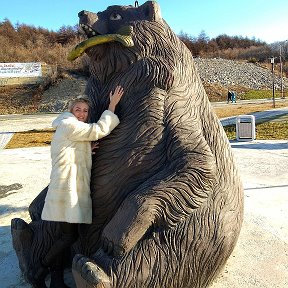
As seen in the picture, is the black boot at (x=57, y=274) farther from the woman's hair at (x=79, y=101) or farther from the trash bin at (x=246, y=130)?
the trash bin at (x=246, y=130)

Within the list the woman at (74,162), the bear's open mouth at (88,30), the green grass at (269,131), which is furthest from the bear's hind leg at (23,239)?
the green grass at (269,131)

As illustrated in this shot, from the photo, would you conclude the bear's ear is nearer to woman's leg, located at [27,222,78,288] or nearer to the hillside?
woman's leg, located at [27,222,78,288]

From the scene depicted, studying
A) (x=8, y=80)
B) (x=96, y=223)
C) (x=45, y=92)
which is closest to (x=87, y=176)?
(x=96, y=223)

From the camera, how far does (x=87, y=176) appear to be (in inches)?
99.2

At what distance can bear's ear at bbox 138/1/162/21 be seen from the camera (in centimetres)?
265

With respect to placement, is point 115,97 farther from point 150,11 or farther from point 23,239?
Result: point 23,239

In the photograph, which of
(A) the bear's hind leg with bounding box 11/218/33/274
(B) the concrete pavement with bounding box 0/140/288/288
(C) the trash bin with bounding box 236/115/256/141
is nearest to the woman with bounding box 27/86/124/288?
(A) the bear's hind leg with bounding box 11/218/33/274

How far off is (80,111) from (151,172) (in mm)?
652

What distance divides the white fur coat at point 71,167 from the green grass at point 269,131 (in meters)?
9.79

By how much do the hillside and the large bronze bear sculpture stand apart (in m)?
28.0

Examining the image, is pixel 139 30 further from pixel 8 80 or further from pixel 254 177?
pixel 8 80

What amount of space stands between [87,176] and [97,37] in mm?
950

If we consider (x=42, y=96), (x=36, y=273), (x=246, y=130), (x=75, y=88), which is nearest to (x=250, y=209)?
(x=36, y=273)

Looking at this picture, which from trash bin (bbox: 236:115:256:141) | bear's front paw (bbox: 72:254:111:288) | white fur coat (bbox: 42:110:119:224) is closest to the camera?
bear's front paw (bbox: 72:254:111:288)
